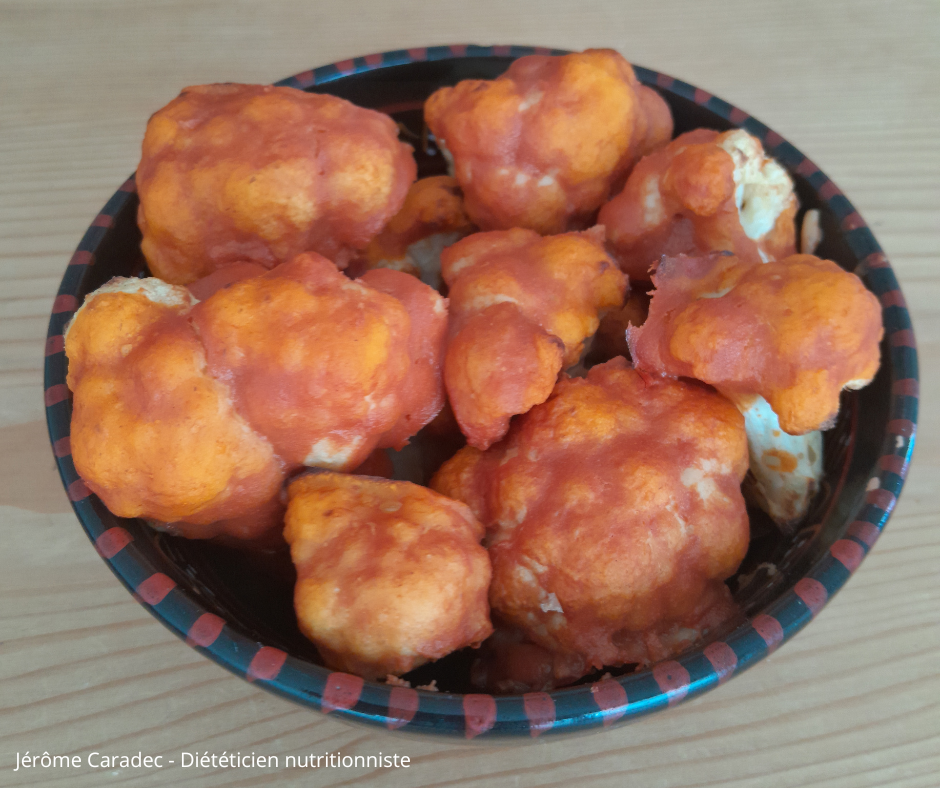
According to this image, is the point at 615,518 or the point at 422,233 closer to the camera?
the point at 615,518

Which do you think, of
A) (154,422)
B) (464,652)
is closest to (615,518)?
(464,652)

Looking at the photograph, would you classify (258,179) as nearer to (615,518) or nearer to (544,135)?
(544,135)

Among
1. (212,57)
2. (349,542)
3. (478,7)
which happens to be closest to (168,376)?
(349,542)

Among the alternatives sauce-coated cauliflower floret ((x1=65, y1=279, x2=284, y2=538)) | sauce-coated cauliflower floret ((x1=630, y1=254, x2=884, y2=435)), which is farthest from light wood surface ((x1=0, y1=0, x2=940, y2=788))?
sauce-coated cauliflower floret ((x1=630, y1=254, x2=884, y2=435))

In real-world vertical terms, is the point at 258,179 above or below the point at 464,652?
above

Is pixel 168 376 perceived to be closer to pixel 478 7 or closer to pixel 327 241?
pixel 327 241

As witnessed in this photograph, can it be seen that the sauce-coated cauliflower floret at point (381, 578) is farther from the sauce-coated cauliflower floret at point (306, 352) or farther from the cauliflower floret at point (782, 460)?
the cauliflower floret at point (782, 460)

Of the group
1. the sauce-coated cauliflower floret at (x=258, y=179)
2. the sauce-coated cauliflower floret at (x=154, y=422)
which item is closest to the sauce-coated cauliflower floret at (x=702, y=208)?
the sauce-coated cauliflower floret at (x=258, y=179)
